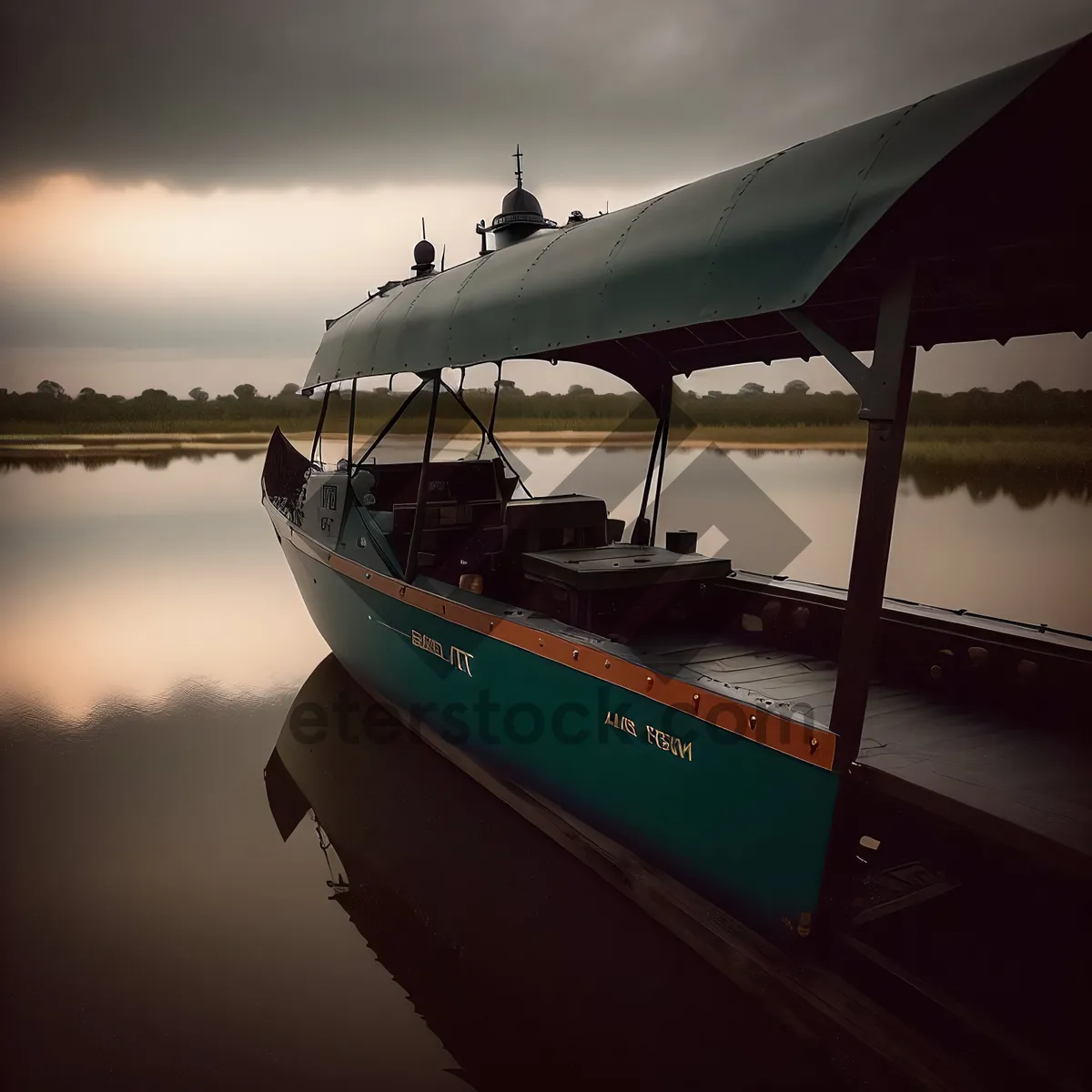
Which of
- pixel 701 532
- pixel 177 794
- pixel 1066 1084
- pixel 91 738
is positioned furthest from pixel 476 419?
pixel 1066 1084

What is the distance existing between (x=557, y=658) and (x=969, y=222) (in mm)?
2569

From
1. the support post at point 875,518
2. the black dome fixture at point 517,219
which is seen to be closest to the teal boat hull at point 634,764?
the support post at point 875,518

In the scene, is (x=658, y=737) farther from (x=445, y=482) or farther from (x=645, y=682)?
(x=445, y=482)

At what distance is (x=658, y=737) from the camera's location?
11.4 feet

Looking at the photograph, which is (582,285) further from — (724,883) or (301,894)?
(301,894)

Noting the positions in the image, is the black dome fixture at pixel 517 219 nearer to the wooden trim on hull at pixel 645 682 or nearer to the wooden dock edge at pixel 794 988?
the wooden trim on hull at pixel 645 682

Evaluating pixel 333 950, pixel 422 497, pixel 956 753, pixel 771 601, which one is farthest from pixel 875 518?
pixel 333 950

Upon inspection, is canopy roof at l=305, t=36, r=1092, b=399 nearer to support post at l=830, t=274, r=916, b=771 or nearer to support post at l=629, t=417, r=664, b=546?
support post at l=830, t=274, r=916, b=771

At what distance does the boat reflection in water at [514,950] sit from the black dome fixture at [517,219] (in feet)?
13.8

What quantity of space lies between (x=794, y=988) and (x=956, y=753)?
117cm

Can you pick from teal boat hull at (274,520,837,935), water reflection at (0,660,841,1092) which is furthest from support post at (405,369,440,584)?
water reflection at (0,660,841,1092)

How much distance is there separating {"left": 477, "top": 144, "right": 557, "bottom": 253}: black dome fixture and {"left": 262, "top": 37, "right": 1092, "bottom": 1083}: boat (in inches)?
2.6

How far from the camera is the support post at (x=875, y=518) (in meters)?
2.62

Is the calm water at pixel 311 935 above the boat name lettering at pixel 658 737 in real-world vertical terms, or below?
below
